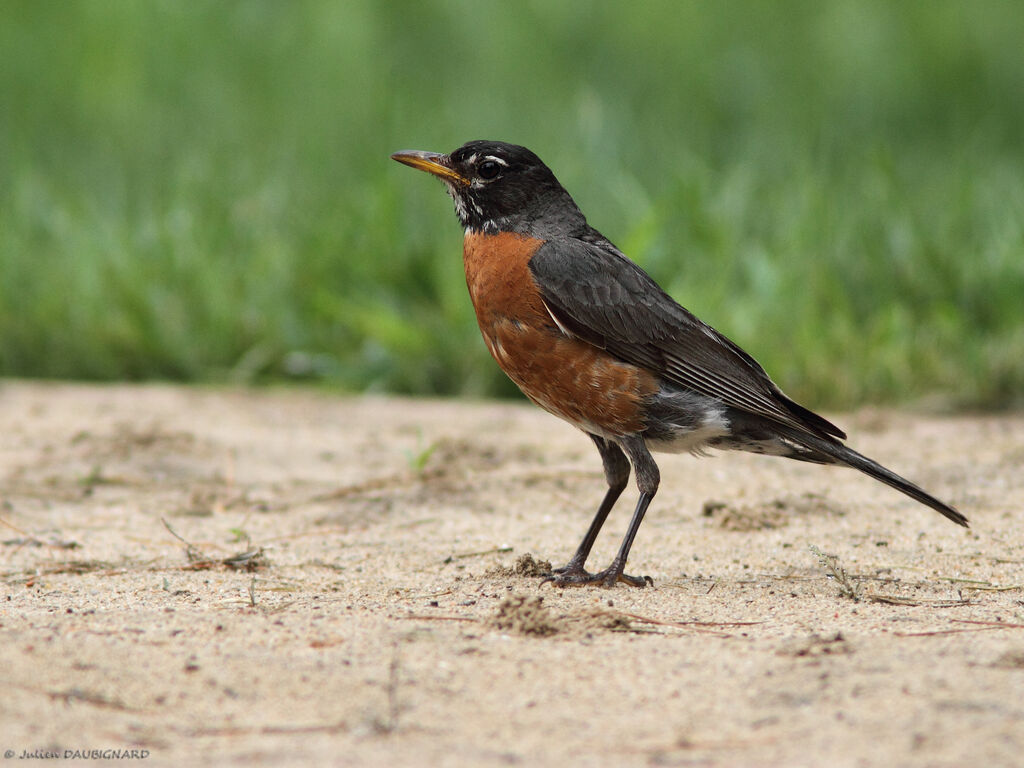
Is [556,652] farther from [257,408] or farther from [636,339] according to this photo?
[257,408]

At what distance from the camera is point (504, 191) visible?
5172mm

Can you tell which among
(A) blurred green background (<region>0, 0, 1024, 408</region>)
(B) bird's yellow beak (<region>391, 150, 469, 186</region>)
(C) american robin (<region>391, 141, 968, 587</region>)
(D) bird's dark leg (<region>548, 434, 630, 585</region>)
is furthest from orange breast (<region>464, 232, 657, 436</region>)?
(A) blurred green background (<region>0, 0, 1024, 408</region>)

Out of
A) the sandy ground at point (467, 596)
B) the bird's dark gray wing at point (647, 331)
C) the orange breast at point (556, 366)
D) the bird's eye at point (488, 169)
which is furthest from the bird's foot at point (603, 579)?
the bird's eye at point (488, 169)

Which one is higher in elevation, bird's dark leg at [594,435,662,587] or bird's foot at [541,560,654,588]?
bird's dark leg at [594,435,662,587]

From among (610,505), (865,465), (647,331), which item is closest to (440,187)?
(647,331)

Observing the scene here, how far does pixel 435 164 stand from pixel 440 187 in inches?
156

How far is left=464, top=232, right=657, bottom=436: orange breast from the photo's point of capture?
4605 mm

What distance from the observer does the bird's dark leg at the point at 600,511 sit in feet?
14.5

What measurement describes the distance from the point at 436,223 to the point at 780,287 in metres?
2.27

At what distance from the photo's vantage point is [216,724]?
9.26 ft

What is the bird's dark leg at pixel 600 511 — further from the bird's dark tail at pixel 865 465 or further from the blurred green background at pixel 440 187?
the blurred green background at pixel 440 187

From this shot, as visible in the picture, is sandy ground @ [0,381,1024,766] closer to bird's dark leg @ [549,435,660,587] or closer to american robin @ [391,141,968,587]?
bird's dark leg @ [549,435,660,587]

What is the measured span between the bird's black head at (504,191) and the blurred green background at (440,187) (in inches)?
90.4

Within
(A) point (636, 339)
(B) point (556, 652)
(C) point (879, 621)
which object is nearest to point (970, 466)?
(A) point (636, 339)
